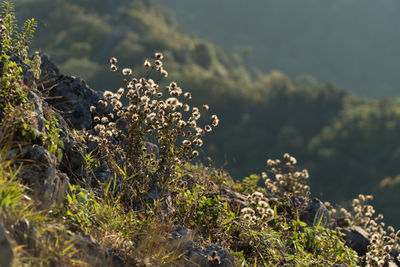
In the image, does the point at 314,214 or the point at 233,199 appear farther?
the point at 314,214

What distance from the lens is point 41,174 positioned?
4980 millimetres

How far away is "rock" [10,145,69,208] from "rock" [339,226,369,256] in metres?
5.93

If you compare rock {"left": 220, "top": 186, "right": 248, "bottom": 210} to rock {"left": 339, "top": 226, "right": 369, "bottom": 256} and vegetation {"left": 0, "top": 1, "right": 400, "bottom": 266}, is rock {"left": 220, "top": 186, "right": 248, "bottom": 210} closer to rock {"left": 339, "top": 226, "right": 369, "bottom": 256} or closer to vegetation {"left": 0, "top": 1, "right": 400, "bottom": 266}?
vegetation {"left": 0, "top": 1, "right": 400, "bottom": 266}

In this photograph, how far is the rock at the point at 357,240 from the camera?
9250 millimetres

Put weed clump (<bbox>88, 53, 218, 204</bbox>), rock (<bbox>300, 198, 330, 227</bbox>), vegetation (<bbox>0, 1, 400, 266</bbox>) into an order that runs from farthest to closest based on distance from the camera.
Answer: rock (<bbox>300, 198, 330, 227</bbox>)
weed clump (<bbox>88, 53, 218, 204</bbox>)
vegetation (<bbox>0, 1, 400, 266</bbox>)

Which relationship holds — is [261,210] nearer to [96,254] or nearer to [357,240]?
[96,254]

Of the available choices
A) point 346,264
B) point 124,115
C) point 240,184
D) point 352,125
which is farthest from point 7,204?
point 352,125

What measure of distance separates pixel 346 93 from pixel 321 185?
3271cm

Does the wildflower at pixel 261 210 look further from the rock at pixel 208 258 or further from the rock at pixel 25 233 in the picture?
the rock at pixel 25 233

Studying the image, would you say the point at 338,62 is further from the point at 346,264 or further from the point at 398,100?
the point at 346,264

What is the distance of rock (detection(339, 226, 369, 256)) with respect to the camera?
9250 millimetres

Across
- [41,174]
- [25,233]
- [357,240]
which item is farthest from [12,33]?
[357,240]

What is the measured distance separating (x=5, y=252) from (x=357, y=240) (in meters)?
7.13

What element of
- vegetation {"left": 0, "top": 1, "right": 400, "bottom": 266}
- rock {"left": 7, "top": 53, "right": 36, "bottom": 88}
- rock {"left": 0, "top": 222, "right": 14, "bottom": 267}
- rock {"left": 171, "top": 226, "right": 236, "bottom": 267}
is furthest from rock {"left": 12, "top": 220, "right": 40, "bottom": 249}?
rock {"left": 7, "top": 53, "right": 36, "bottom": 88}
